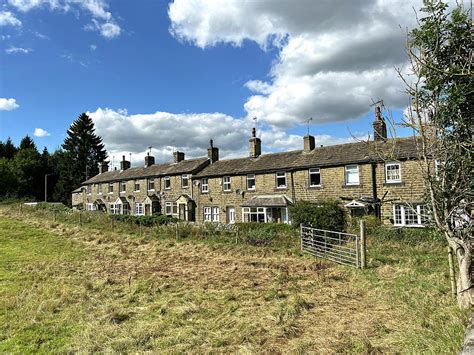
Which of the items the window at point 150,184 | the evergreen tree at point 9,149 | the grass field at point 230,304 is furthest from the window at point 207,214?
the evergreen tree at point 9,149

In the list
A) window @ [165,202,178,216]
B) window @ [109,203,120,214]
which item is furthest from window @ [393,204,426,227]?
window @ [109,203,120,214]

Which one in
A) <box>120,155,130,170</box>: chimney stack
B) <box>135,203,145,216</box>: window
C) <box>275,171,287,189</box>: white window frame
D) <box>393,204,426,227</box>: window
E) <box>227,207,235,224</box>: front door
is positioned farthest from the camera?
<box>120,155,130,170</box>: chimney stack

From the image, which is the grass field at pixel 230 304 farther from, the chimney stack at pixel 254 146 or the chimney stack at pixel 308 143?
the chimney stack at pixel 254 146

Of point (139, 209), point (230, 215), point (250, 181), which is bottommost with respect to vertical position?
point (230, 215)

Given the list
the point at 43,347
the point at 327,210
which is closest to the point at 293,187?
the point at 327,210

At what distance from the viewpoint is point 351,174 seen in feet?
77.2

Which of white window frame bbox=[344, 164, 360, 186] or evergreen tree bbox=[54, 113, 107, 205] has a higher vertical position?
evergreen tree bbox=[54, 113, 107, 205]

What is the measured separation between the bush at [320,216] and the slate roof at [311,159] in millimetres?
4081

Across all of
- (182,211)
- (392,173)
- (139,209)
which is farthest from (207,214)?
(392,173)

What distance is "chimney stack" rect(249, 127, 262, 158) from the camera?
32031mm

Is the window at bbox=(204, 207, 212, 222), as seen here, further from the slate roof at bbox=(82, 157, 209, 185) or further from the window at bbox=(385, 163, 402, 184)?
the window at bbox=(385, 163, 402, 184)

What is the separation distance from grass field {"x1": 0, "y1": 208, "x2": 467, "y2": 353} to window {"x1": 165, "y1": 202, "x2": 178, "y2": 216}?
859 inches

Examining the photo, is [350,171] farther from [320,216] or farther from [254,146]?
[254,146]

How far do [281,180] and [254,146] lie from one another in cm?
589
